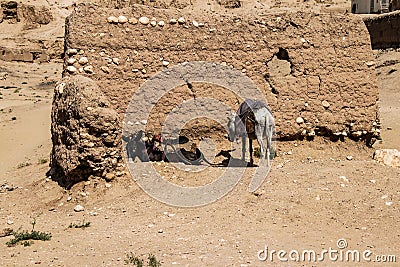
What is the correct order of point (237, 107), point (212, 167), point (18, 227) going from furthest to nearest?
1. point (237, 107)
2. point (212, 167)
3. point (18, 227)

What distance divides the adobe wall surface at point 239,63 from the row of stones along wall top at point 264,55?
0.02 m

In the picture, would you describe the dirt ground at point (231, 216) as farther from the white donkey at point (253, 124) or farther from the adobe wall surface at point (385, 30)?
the adobe wall surface at point (385, 30)

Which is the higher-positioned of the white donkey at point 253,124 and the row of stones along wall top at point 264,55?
the row of stones along wall top at point 264,55

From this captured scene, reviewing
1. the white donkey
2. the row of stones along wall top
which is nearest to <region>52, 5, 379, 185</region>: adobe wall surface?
the row of stones along wall top

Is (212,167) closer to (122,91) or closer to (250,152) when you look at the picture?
(250,152)

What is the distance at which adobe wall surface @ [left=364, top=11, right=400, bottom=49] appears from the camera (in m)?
19.5

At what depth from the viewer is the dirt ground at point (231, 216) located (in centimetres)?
436

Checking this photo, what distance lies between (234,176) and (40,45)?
86.8 feet

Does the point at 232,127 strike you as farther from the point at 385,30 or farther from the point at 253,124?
the point at 385,30

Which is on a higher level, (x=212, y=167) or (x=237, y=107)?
(x=237, y=107)

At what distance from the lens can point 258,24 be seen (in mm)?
7418

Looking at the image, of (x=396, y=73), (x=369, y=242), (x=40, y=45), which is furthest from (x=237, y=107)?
(x=40, y=45)

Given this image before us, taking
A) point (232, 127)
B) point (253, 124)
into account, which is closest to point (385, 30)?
point (232, 127)

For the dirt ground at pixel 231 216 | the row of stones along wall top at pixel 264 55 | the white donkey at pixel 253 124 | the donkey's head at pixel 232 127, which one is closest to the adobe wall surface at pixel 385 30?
the row of stones along wall top at pixel 264 55
